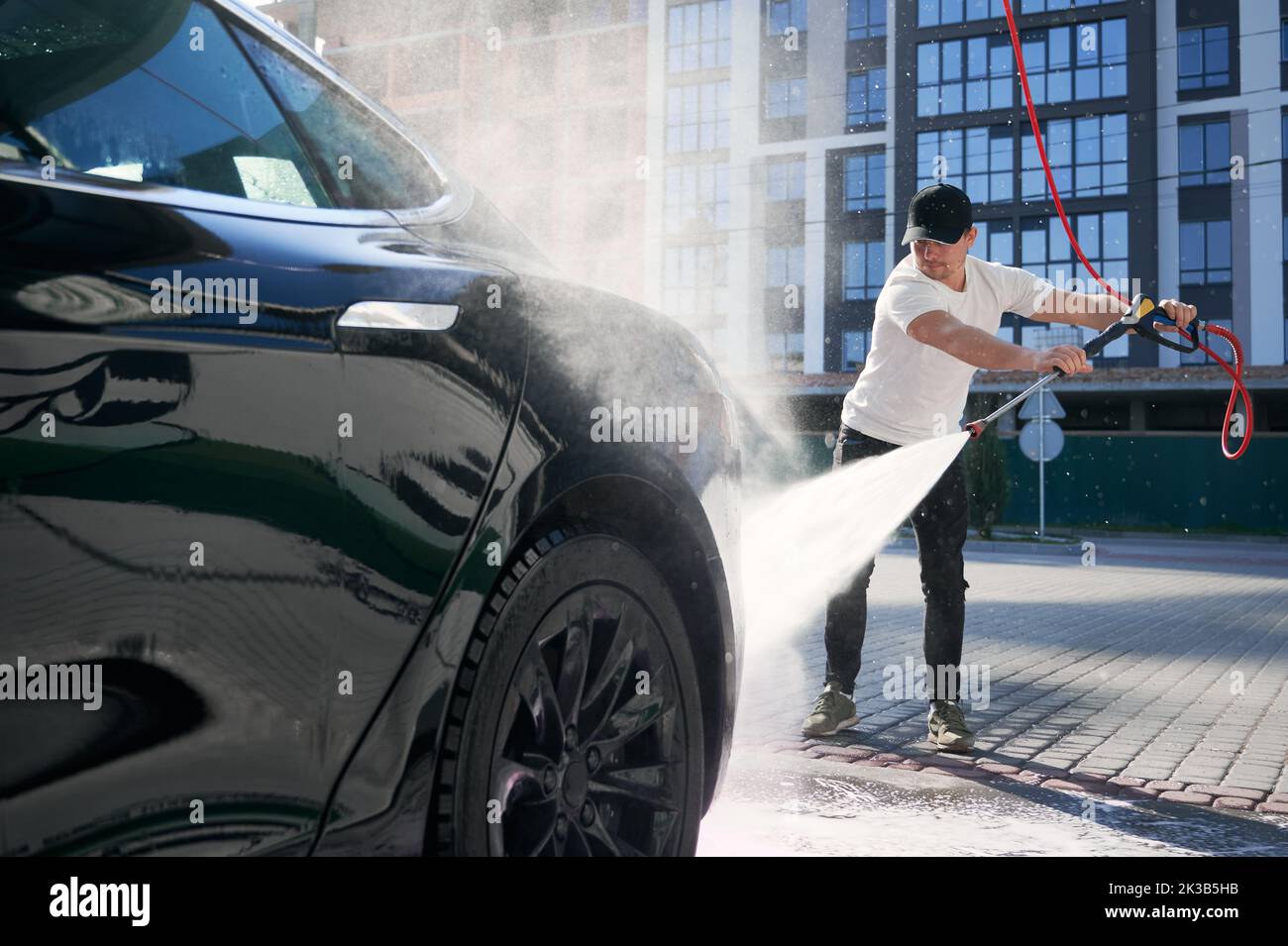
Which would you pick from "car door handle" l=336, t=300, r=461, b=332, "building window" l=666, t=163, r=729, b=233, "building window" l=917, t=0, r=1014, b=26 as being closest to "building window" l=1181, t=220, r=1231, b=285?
"building window" l=917, t=0, r=1014, b=26

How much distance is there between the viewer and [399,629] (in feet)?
6.69

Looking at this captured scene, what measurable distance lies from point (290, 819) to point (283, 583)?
0.35 meters

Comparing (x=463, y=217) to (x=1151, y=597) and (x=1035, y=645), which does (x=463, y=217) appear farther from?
(x=1151, y=597)

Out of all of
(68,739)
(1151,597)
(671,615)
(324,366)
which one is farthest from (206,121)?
(1151,597)

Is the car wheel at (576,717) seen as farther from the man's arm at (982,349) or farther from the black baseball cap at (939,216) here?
the black baseball cap at (939,216)

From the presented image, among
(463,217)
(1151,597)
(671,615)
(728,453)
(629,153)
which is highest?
(629,153)

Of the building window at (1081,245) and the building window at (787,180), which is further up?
the building window at (787,180)

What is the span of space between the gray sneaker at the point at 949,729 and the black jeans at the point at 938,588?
6 cm

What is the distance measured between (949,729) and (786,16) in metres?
52.0

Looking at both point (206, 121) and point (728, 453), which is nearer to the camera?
point (206, 121)

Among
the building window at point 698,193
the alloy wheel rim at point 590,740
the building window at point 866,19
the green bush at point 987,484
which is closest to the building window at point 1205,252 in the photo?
the building window at point 866,19

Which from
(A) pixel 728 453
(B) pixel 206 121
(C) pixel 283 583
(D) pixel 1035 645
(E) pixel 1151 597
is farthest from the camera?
(E) pixel 1151 597

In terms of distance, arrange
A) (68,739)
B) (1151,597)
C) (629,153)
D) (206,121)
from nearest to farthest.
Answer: (68,739)
(206,121)
(629,153)
(1151,597)

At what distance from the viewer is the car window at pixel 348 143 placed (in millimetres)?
2432
